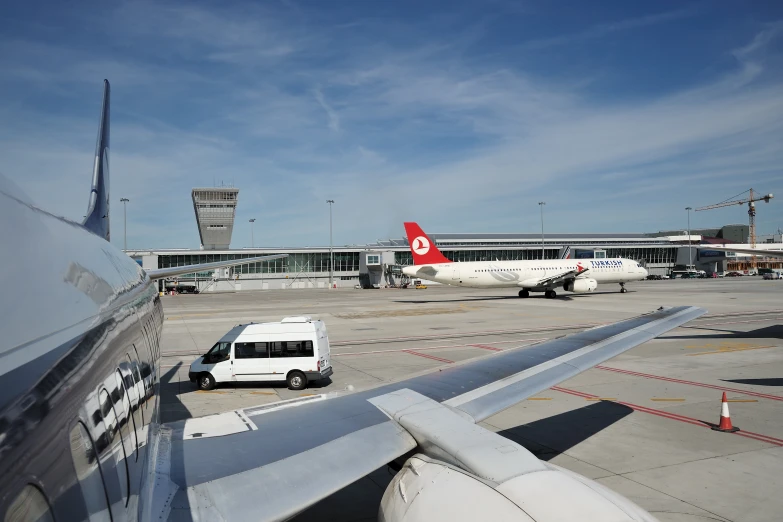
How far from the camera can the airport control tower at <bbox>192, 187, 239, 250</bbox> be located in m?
129

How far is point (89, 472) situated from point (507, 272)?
180ft

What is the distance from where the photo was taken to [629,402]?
1540cm

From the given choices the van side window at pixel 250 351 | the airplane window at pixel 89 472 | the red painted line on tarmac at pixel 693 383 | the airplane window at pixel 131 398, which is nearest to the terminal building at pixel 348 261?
the van side window at pixel 250 351

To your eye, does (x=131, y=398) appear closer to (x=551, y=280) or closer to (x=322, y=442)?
(x=322, y=442)

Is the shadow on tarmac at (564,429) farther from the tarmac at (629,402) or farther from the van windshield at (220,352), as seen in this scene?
the van windshield at (220,352)

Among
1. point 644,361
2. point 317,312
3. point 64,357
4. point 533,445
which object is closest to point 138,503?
point 64,357

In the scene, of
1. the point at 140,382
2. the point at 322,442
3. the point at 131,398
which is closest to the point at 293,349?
the point at 322,442

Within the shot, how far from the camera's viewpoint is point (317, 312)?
155 feet

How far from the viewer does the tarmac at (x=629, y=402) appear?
945 centimetres

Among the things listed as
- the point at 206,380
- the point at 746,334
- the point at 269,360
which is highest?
the point at 269,360

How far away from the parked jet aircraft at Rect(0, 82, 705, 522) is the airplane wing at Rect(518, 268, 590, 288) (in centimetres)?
4980

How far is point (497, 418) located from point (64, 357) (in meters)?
12.5

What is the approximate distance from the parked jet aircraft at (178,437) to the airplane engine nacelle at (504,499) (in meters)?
0.01

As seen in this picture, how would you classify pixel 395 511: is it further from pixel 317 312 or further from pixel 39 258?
pixel 317 312
